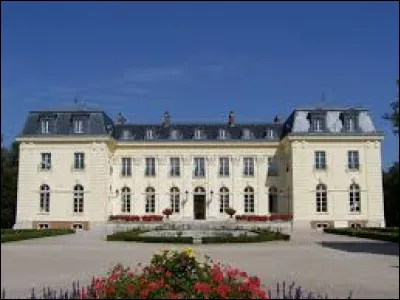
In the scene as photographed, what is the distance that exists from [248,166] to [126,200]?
425 inches

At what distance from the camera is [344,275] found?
13.7 m

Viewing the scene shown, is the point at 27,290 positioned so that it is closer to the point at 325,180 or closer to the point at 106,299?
the point at 106,299

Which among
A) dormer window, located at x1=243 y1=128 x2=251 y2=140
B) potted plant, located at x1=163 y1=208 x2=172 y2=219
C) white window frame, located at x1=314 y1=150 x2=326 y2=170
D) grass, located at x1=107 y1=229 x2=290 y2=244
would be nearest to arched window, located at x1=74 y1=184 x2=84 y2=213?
potted plant, located at x1=163 y1=208 x2=172 y2=219

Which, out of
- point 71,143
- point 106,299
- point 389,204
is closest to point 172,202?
point 71,143

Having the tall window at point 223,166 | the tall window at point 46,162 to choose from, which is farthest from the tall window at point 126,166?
the tall window at point 223,166

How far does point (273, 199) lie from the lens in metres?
50.2

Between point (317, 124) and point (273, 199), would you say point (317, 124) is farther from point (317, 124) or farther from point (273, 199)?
point (273, 199)

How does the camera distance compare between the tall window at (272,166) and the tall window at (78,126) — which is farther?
the tall window at (272,166)

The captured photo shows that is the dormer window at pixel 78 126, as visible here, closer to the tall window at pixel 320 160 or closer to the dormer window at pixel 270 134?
the dormer window at pixel 270 134

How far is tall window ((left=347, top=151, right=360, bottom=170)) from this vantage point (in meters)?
47.5

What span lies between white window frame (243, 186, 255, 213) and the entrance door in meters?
3.49

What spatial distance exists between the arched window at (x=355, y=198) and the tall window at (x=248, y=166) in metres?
8.38

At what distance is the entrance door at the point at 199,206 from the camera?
50125 mm

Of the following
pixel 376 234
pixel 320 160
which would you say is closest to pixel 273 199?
pixel 320 160
